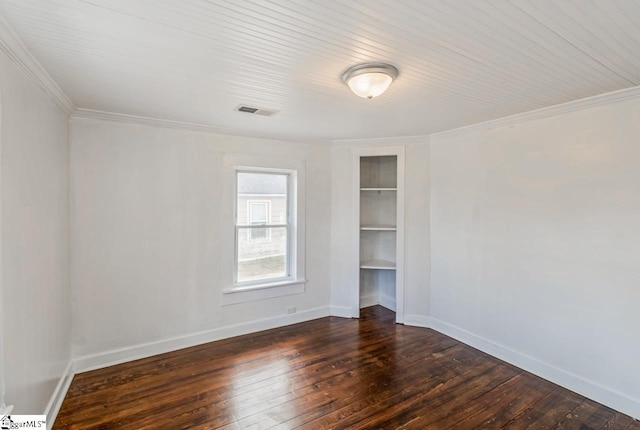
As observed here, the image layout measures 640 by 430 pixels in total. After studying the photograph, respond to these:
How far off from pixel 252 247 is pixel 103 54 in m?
2.54

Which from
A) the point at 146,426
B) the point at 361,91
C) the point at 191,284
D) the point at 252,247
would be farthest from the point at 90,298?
the point at 361,91

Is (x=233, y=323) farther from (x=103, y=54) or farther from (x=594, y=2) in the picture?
(x=594, y=2)

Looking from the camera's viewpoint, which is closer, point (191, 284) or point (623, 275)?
point (623, 275)

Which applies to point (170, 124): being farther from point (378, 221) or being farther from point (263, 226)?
point (378, 221)

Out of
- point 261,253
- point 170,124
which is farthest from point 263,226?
point 170,124

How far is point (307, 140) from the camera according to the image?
4.02 meters

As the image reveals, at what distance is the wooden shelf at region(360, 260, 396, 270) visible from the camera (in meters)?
4.28

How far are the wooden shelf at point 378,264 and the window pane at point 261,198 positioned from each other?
134 centimetres

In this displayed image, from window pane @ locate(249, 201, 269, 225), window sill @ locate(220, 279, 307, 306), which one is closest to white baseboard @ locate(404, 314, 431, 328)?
window sill @ locate(220, 279, 307, 306)

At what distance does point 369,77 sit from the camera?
6.31ft

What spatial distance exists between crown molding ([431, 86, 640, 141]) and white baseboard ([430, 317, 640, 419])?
7.43ft

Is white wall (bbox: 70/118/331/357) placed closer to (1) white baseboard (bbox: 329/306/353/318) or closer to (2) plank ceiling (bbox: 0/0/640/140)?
(2) plank ceiling (bbox: 0/0/640/140)

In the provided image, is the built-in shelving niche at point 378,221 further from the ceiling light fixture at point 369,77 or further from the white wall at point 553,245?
the ceiling light fixture at point 369,77

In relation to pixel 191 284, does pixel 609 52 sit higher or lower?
higher
